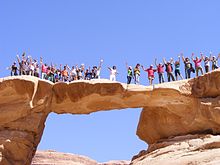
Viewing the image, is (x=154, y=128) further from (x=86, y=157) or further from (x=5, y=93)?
(x=86, y=157)

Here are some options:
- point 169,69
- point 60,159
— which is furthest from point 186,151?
point 60,159

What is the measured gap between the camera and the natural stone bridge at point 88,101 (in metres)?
21.5

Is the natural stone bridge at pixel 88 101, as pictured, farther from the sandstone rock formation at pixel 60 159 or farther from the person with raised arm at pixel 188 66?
the sandstone rock formation at pixel 60 159

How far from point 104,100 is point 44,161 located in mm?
22290

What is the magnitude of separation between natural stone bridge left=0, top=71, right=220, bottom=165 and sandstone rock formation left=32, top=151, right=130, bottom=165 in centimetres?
2045

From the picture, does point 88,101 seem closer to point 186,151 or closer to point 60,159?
point 186,151

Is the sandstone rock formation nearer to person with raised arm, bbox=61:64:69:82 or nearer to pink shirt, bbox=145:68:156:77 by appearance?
person with raised arm, bbox=61:64:69:82

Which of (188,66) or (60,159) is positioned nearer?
(188,66)

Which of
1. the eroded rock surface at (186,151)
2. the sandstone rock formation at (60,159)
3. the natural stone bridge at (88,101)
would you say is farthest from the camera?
the sandstone rock formation at (60,159)

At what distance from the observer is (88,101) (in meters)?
22.6

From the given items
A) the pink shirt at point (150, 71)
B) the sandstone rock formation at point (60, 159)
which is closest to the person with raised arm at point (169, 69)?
the pink shirt at point (150, 71)

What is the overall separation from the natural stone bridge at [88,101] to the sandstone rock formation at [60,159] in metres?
20.5

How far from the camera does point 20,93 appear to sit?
71.2 feet

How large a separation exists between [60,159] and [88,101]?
22990mm
